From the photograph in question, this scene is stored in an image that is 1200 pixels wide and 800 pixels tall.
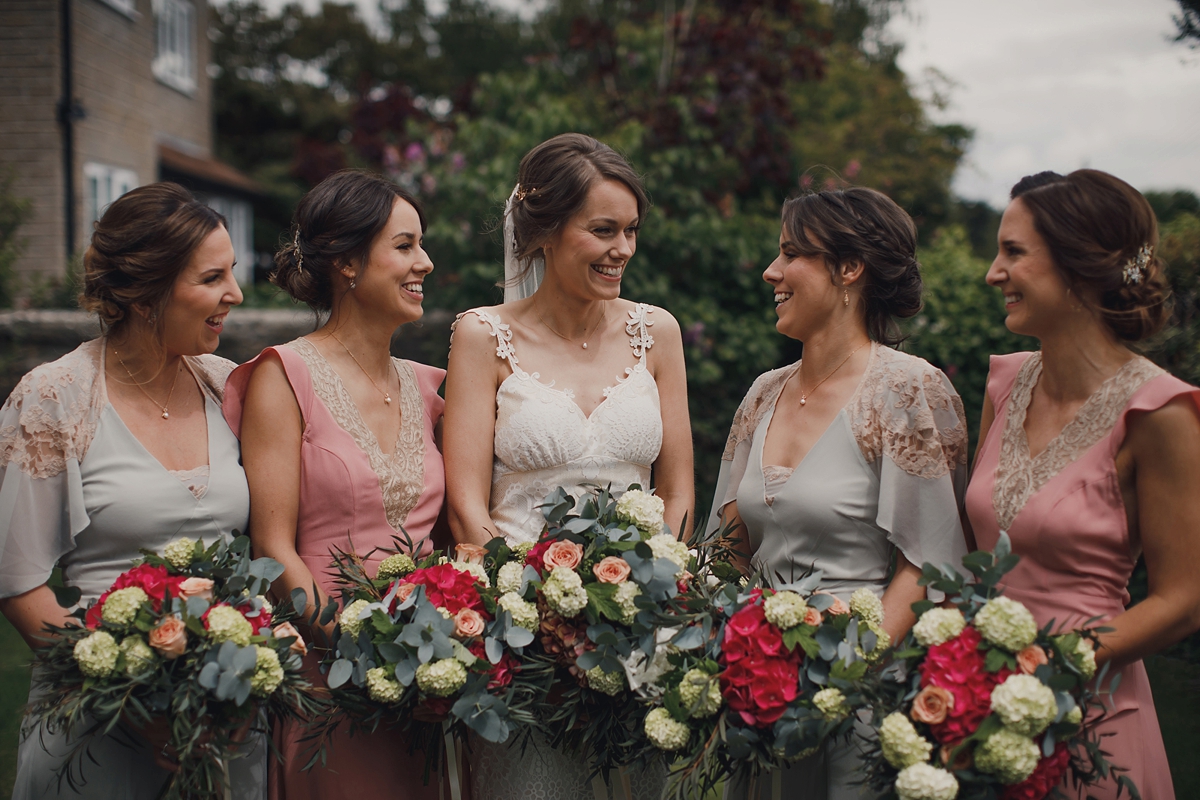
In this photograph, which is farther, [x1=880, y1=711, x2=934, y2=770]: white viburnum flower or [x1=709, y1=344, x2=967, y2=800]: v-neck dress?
[x1=709, y1=344, x2=967, y2=800]: v-neck dress

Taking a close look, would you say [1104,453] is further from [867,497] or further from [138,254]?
[138,254]

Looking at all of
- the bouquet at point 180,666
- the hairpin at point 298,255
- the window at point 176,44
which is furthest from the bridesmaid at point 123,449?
the window at point 176,44

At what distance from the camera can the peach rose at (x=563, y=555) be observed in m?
2.78

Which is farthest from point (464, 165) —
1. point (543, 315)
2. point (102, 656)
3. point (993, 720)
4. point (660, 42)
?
point (993, 720)

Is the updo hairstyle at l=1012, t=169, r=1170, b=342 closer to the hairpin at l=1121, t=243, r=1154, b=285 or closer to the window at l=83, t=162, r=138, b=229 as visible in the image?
the hairpin at l=1121, t=243, r=1154, b=285

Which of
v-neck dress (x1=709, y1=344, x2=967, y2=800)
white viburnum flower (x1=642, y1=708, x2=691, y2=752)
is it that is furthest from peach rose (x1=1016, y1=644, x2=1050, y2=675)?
white viburnum flower (x1=642, y1=708, x2=691, y2=752)

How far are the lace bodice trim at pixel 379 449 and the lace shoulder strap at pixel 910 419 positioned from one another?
62.6 inches

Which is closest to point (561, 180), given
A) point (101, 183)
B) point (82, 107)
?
point (82, 107)

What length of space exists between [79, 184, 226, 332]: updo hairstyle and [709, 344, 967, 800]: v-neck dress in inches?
85.2

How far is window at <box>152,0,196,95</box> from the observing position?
17.5 metres

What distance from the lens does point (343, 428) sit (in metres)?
3.35

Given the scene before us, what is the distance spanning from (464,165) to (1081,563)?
7.23 metres

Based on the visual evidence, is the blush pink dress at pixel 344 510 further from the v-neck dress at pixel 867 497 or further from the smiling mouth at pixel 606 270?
the v-neck dress at pixel 867 497

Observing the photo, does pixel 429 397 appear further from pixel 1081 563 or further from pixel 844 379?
pixel 1081 563
